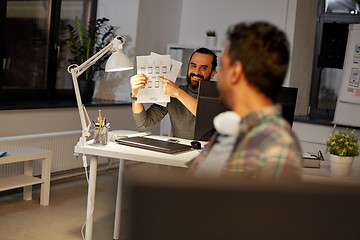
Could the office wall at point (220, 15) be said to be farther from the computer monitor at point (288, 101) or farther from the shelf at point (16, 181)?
the computer monitor at point (288, 101)

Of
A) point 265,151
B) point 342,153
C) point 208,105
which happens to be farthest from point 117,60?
point 265,151

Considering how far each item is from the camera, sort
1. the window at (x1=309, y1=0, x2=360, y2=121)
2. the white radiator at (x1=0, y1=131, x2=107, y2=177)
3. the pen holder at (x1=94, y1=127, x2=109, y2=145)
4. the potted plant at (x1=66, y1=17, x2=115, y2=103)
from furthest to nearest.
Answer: the window at (x1=309, y1=0, x2=360, y2=121) → the potted plant at (x1=66, y1=17, x2=115, y2=103) → the white radiator at (x1=0, y1=131, x2=107, y2=177) → the pen holder at (x1=94, y1=127, x2=109, y2=145)

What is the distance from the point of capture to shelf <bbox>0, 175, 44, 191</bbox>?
12.7ft

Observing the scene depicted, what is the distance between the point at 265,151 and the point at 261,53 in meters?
0.22

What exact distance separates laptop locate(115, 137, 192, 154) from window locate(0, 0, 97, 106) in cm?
189

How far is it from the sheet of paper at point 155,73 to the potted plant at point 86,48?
2318 millimetres

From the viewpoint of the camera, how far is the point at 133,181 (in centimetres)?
99

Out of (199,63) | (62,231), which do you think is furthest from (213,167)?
(62,231)

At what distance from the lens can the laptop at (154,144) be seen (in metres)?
2.89

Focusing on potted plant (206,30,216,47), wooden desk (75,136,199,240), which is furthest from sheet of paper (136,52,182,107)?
potted plant (206,30,216,47)

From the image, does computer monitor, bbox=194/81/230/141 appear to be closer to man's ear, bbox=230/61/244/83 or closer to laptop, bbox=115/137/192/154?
laptop, bbox=115/137/192/154

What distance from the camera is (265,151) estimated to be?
1.10 metres

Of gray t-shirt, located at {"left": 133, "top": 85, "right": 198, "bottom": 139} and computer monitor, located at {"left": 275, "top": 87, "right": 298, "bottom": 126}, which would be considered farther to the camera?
gray t-shirt, located at {"left": 133, "top": 85, "right": 198, "bottom": 139}

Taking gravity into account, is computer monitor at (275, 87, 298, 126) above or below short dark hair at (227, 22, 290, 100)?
below
